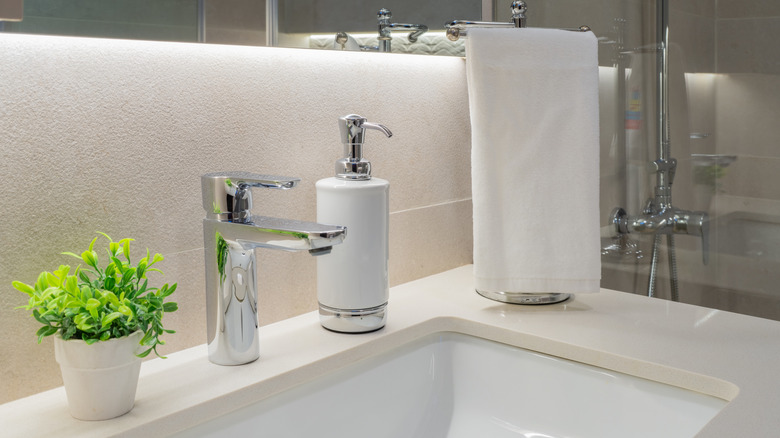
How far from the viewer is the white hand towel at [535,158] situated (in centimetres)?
94

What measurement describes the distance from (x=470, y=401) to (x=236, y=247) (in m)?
0.38

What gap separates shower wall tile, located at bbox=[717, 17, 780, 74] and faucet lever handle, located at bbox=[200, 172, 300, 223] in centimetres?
73

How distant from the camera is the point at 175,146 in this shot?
762 mm

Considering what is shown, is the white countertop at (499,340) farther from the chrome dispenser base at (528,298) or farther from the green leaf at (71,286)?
the green leaf at (71,286)

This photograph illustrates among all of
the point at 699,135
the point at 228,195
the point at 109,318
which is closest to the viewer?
the point at 109,318

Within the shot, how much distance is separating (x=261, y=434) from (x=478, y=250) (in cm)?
41

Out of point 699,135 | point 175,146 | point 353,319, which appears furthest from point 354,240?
point 699,135

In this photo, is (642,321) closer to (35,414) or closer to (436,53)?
(436,53)

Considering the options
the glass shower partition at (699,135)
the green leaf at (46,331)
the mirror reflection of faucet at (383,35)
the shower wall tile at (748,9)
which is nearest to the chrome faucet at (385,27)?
the mirror reflection of faucet at (383,35)

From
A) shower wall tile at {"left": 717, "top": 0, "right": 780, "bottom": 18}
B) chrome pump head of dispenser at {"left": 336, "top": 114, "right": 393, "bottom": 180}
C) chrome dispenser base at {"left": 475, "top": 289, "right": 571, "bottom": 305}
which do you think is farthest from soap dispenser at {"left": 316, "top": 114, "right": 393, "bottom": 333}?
shower wall tile at {"left": 717, "top": 0, "right": 780, "bottom": 18}

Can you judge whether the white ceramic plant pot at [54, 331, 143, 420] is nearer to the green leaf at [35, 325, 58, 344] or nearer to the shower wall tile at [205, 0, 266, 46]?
the green leaf at [35, 325, 58, 344]

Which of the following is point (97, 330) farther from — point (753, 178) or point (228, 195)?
point (753, 178)

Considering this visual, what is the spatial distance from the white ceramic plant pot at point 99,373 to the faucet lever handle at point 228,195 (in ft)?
0.52

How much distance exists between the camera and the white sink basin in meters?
0.75
